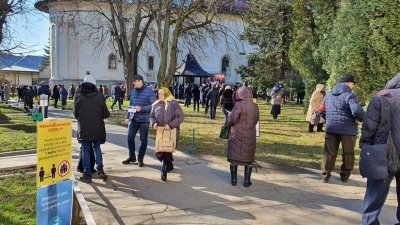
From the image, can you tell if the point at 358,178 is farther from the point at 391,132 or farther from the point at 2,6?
the point at 2,6

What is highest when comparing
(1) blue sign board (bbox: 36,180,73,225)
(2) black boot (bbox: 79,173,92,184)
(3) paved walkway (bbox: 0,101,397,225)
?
(1) blue sign board (bbox: 36,180,73,225)

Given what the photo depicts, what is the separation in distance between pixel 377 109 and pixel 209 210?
8.38ft

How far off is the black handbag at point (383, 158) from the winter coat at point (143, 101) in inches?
166

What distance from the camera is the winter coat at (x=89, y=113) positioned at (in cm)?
598

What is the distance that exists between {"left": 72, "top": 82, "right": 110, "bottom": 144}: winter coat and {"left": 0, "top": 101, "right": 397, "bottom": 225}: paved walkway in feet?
2.72

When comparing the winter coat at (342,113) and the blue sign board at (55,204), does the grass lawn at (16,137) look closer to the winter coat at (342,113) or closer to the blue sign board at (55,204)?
the blue sign board at (55,204)

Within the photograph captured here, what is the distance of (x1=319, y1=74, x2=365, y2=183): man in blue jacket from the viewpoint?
6188 mm

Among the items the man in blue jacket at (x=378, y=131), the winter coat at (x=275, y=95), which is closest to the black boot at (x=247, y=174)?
the man in blue jacket at (x=378, y=131)

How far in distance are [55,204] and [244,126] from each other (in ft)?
10.7

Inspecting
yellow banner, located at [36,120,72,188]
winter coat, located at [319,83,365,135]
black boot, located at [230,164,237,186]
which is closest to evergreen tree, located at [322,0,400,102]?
winter coat, located at [319,83,365,135]

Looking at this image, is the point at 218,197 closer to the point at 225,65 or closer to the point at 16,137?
the point at 16,137

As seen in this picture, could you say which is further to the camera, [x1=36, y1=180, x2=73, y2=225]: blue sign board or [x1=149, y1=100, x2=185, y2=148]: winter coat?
[x1=149, y1=100, x2=185, y2=148]: winter coat

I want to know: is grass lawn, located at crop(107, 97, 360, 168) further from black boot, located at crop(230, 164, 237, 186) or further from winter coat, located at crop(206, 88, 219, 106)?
black boot, located at crop(230, 164, 237, 186)

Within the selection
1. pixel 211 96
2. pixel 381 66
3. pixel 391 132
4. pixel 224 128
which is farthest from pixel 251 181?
pixel 211 96
